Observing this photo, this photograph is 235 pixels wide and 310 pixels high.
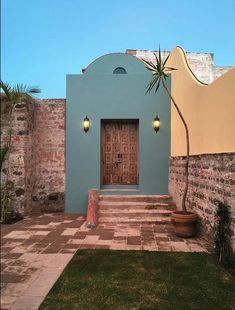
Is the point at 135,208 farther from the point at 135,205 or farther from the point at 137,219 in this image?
the point at 137,219

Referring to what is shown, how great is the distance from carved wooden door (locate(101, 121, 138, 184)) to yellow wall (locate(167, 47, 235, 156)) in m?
1.25

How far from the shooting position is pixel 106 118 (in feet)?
28.5

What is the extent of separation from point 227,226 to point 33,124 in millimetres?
6189

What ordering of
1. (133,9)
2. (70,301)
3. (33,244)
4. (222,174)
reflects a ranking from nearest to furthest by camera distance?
(70,301) → (222,174) → (33,244) → (133,9)

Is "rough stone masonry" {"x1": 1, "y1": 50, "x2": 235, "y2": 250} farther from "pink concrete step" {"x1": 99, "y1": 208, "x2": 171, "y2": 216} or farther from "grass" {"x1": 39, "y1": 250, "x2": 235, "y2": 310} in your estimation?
"grass" {"x1": 39, "y1": 250, "x2": 235, "y2": 310}

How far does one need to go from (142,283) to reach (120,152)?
18.1 ft

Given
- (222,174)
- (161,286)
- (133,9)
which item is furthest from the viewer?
(133,9)

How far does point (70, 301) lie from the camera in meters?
3.29

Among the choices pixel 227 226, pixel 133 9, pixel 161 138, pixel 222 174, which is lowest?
pixel 227 226

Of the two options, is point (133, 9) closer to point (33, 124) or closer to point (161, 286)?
point (33, 124)

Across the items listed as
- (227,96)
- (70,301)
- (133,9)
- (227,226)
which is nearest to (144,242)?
(227,226)

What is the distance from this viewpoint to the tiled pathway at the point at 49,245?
11.9 ft

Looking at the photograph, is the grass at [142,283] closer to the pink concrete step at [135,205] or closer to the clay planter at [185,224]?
the clay planter at [185,224]

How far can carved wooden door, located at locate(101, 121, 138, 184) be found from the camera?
899cm
